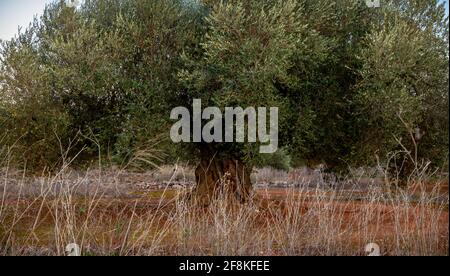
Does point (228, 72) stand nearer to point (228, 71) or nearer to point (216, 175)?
point (228, 71)

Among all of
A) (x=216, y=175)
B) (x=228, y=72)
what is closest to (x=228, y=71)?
(x=228, y=72)

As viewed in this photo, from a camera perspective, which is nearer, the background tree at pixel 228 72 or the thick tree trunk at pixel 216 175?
the background tree at pixel 228 72

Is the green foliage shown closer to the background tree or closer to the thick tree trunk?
the background tree

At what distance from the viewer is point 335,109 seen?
44.6 ft

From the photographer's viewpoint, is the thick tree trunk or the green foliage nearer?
the green foliage

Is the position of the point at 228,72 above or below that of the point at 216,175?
above

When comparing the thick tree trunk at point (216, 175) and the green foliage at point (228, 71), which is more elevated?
the green foliage at point (228, 71)

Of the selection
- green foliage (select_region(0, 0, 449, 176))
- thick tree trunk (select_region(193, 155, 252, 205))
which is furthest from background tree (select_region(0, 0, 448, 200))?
thick tree trunk (select_region(193, 155, 252, 205))

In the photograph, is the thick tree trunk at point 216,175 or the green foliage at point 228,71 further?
the thick tree trunk at point 216,175

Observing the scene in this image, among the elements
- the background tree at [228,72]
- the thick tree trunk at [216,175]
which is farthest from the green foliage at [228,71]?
the thick tree trunk at [216,175]

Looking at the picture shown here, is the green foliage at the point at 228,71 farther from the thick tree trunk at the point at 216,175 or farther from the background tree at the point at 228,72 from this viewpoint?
the thick tree trunk at the point at 216,175

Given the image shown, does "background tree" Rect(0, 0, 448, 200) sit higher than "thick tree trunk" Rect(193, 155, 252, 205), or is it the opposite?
"background tree" Rect(0, 0, 448, 200)

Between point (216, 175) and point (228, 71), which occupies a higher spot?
point (228, 71)

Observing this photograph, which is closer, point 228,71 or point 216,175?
point 228,71
